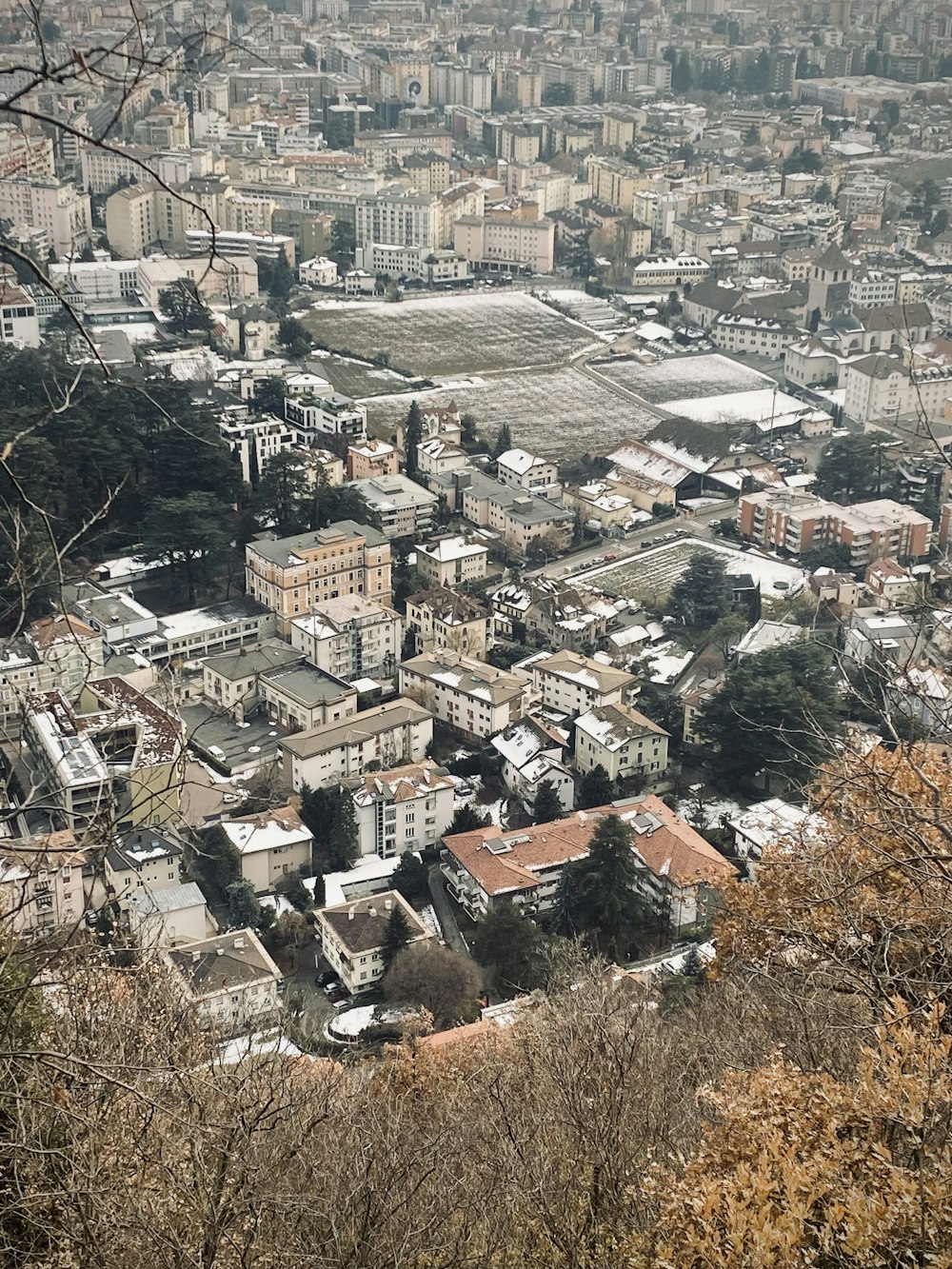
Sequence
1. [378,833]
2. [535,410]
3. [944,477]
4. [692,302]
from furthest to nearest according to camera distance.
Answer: [692,302]
[535,410]
[944,477]
[378,833]

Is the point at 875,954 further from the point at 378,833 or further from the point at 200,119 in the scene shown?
the point at 200,119

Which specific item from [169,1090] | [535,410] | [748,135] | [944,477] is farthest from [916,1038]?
[748,135]

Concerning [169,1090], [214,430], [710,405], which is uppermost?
[169,1090]

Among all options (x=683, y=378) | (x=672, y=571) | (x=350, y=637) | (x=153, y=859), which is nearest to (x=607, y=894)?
(x=153, y=859)

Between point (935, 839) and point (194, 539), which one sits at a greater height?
point (935, 839)

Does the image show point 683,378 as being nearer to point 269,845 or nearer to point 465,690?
point 465,690

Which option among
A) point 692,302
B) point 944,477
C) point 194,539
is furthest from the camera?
point 692,302

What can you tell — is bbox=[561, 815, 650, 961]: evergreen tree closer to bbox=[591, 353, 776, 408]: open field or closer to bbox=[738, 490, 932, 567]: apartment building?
bbox=[738, 490, 932, 567]: apartment building
